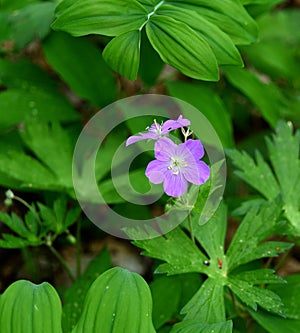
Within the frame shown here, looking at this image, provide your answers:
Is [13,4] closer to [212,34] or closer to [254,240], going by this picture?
[212,34]

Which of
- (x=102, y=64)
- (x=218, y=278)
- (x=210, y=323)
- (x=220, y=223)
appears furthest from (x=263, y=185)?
(x=102, y=64)

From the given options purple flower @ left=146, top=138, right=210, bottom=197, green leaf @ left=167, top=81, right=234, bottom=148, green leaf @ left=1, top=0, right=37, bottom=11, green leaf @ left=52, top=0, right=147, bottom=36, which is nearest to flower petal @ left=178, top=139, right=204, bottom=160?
purple flower @ left=146, top=138, right=210, bottom=197

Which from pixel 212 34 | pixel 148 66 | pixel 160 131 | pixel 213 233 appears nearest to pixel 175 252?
pixel 213 233

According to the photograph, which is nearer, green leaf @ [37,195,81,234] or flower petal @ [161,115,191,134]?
flower petal @ [161,115,191,134]

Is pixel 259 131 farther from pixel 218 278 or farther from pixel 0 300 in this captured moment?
pixel 0 300

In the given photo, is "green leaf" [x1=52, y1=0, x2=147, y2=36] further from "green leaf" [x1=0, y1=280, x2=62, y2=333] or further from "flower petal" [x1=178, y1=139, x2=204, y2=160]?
"green leaf" [x1=0, y1=280, x2=62, y2=333]
